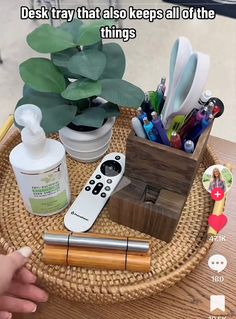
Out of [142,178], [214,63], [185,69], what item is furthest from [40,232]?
[214,63]

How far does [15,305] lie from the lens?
482mm

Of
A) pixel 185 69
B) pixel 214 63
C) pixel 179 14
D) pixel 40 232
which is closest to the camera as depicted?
pixel 185 69

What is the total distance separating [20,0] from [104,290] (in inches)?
59.2

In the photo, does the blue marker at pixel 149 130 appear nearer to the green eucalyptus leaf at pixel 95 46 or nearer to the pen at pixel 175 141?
the pen at pixel 175 141

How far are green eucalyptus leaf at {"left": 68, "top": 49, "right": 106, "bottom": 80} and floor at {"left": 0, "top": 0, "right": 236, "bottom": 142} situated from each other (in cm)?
76

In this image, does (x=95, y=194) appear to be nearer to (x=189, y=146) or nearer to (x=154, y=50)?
(x=189, y=146)

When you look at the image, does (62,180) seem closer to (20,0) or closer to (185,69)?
(185,69)

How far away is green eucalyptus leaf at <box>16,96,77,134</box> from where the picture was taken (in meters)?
0.54

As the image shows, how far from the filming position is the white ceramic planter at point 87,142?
0.58 metres

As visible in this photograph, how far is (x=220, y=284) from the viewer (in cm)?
52

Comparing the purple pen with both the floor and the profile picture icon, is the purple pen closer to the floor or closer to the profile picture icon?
the profile picture icon

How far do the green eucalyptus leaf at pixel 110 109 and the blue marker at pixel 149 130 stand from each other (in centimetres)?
11

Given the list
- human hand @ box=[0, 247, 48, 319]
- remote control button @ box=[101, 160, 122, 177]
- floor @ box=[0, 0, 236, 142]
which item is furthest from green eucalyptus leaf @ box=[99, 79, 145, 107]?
floor @ box=[0, 0, 236, 142]

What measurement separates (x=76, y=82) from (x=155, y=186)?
0.17 metres
